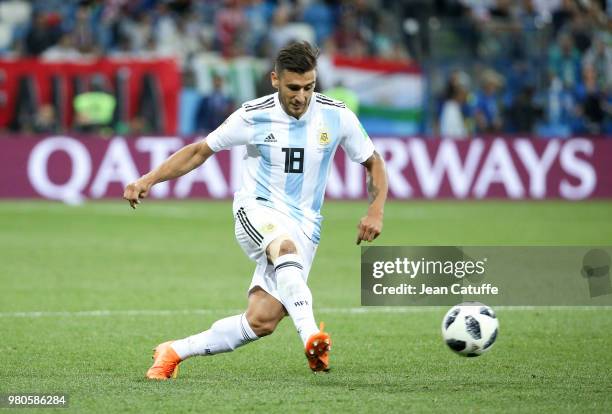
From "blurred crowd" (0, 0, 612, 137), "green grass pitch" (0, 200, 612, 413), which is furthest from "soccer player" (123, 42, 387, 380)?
"blurred crowd" (0, 0, 612, 137)

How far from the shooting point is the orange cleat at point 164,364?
6.60 m

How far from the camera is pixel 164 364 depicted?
6613 mm

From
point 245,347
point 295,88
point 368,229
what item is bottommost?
point 245,347

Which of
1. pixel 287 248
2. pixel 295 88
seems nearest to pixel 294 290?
pixel 287 248

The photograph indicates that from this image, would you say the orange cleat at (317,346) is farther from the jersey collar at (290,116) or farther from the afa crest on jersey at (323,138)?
the jersey collar at (290,116)

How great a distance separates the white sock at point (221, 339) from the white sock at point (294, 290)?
32 cm

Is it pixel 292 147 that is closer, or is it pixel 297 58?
pixel 297 58

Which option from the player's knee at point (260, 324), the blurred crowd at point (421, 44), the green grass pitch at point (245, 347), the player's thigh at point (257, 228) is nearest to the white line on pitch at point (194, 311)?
the green grass pitch at point (245, 347)

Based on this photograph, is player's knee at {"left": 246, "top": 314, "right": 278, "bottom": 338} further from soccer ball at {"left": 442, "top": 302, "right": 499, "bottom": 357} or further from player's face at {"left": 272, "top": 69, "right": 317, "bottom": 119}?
player's face at {"left": 272, "top": 69, "right": 317, "bottom": 119}

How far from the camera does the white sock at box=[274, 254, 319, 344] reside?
244 inches

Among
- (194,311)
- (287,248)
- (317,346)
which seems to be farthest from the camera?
(194,311)

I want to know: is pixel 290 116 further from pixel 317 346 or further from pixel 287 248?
pixel 317 346

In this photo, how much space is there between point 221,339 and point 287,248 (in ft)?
2.20

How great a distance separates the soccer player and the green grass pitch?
1.03 ft
